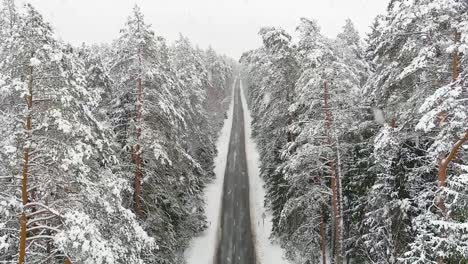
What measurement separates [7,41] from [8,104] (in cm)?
155

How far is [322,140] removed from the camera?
1745 centimetres

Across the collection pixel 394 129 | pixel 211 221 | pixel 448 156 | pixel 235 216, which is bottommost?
pixel 211 221

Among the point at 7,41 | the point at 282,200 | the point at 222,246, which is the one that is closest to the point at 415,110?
the point at 7,41

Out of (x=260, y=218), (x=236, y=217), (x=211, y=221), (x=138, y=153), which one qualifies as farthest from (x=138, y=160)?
(x=236, y=217)

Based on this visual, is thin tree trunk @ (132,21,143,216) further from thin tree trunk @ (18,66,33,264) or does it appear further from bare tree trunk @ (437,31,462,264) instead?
bare tree trunk @ (437,31,462,264)

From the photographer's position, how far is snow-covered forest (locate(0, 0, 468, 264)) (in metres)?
8.97

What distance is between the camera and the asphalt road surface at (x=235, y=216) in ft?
90.3

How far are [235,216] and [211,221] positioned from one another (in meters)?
2.35

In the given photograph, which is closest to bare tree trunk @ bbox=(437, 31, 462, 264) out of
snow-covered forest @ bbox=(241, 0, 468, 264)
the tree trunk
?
snow-covered forest @ bbox=(241, 0, 468, 264)

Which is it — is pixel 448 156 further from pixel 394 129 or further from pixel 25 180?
pixel 25 180

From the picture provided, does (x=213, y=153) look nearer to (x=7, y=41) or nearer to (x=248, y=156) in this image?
(x=248, y=156)

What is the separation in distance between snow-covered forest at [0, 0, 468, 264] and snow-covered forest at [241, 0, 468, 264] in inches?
2.6

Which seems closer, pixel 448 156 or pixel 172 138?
pixel 448 156

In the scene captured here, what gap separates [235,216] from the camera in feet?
109
